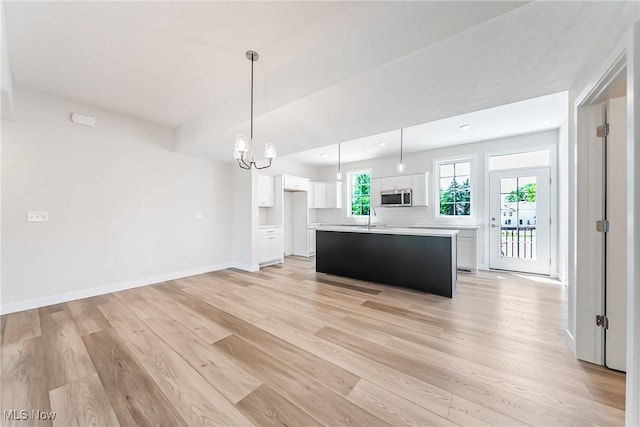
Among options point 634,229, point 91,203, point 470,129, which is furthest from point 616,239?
point 91,203

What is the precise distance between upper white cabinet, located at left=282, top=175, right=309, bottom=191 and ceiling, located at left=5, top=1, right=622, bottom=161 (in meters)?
2.93

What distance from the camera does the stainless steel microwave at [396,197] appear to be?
217 inches

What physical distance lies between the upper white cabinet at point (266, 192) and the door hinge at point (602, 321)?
546 centimetres

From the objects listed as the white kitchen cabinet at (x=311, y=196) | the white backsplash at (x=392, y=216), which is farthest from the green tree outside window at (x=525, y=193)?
the white kitchen cabinet at (x=311, y=196)

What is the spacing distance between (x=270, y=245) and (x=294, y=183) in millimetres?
1825

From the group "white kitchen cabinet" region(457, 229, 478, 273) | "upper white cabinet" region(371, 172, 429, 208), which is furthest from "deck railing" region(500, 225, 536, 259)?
"upper white cabinet" region(371, 172, 429, 208)

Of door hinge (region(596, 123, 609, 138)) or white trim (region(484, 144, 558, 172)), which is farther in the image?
white trim (region(484, 144, 558, 172))

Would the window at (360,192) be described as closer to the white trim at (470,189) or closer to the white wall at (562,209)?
the white trim at (470,189)

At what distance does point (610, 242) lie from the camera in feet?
5.74

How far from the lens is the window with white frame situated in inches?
203

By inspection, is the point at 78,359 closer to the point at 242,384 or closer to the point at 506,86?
the point at 242,384

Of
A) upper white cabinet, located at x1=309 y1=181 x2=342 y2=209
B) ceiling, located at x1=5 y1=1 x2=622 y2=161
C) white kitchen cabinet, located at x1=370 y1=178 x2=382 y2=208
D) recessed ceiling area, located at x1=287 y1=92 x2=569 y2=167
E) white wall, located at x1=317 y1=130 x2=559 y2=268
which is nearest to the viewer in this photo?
ceiling, located at x1=5 y1=1 x2=622 y2=161

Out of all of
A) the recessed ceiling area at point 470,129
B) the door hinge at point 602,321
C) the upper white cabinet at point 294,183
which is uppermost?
the recessed ceiling area at point 470,129

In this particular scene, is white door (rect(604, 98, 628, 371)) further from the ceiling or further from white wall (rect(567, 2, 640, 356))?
the ceiling
